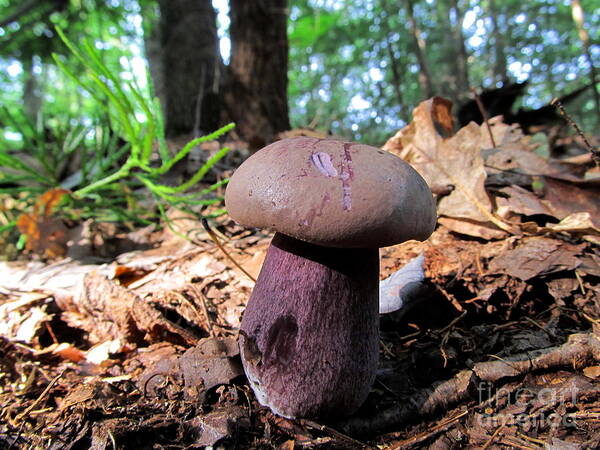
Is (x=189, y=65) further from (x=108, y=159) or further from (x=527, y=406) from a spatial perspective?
(x=527, y=406)

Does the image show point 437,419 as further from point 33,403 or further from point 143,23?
point 143,23

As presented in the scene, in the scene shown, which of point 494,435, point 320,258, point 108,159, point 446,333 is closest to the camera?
point 494,435

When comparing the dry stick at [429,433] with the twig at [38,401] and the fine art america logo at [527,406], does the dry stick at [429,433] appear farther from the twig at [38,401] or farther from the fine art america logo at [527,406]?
the twig at [38,401]

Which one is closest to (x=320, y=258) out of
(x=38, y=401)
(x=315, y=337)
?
(x=315, y=337)

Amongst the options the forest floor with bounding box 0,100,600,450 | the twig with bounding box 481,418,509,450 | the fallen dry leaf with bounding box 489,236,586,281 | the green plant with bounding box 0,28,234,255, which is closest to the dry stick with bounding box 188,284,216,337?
the forest floor with bounding box 0,100,600,450

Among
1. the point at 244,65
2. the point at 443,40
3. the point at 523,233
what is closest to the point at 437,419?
the point at 523,233

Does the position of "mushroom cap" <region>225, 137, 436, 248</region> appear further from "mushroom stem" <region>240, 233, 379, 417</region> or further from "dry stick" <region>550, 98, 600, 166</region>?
"dry stick" <region>550, 98, 600, 166</region>
